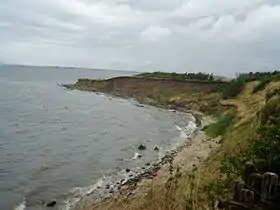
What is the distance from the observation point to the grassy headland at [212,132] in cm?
870

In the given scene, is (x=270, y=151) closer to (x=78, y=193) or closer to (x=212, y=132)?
(x=78, y=193)

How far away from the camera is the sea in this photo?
25.5 m

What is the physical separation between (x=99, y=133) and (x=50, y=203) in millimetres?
26655

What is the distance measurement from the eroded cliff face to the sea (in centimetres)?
730

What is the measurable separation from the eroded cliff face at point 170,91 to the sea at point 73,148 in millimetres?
7304

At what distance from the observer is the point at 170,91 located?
302 ft

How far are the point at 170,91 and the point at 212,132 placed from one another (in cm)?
5175

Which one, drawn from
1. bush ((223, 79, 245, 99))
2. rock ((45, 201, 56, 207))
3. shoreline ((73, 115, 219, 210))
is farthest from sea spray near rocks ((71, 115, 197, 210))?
bush ((223, 79, 245, 99))

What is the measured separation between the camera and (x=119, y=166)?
106 feet

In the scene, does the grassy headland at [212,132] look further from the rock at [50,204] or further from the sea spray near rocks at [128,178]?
the rock at [50,204]

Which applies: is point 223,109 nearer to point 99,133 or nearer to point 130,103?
point 99,133

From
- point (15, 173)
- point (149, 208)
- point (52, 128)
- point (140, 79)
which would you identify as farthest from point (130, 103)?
point (149, 208)

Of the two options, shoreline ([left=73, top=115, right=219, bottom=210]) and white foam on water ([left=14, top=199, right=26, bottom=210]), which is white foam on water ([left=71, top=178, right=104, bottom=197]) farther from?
white foam on water ([left=14, top=199, right=26, bottom=210])

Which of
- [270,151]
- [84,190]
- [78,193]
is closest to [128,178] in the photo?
[84,190]
